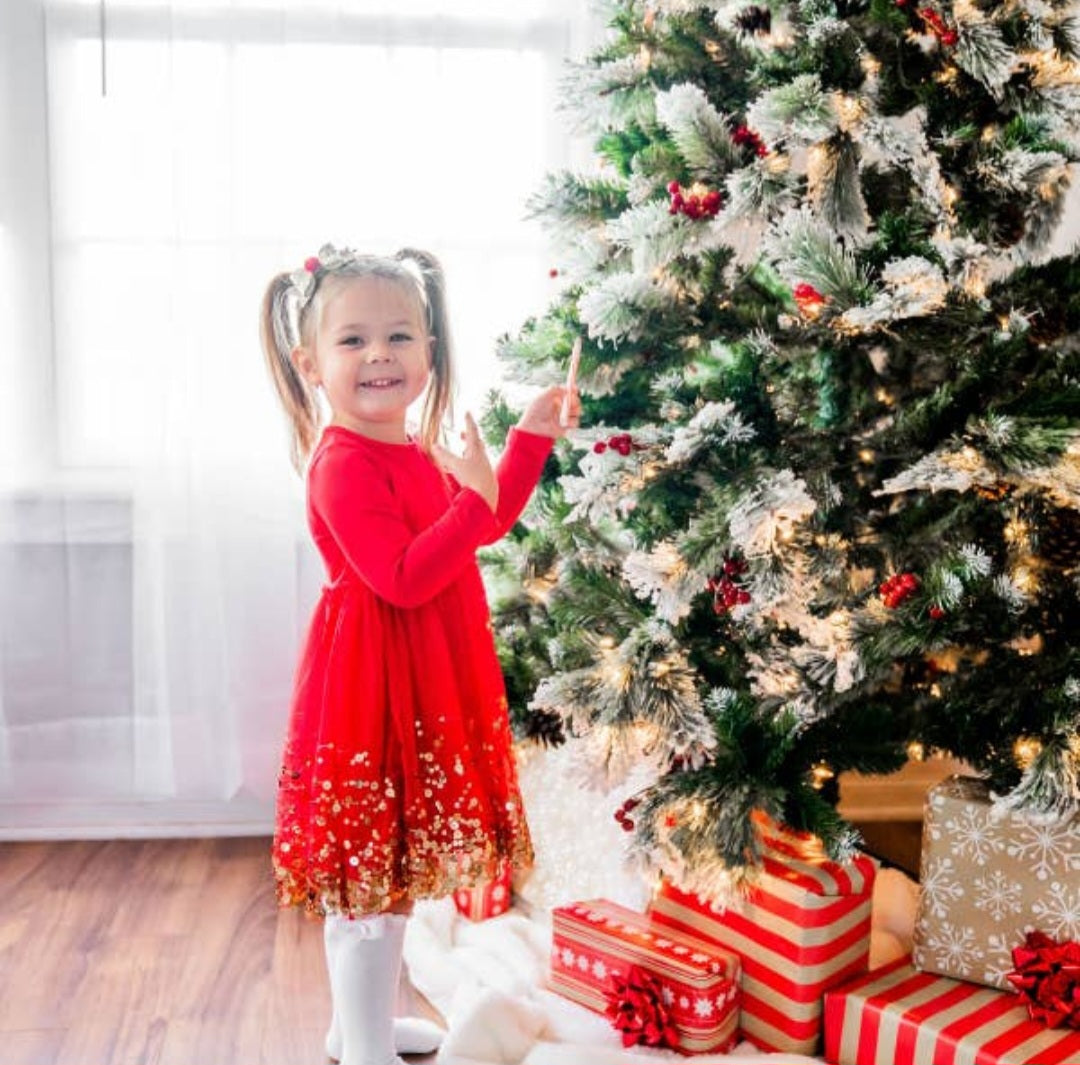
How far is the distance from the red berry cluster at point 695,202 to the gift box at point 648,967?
101 centimetres

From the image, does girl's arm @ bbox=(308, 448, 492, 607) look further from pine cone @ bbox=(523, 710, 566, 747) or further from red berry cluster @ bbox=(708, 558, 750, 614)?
pine cone @ bbox=(523, 710, 566, 747)

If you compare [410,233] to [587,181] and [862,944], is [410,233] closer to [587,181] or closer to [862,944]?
[587,181]

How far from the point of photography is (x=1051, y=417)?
58.1 inches

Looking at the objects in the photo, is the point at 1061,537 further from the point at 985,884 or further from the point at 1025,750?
the point at 985,884

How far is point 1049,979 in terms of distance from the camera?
Answer: 1574 millimetres

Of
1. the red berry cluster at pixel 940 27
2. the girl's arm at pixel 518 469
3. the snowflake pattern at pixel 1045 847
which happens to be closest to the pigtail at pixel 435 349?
the girl's arm at pixel 518 469

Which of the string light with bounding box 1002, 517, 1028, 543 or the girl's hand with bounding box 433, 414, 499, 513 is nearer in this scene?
the girl's hand with bounding box 433, 414, 499, 513

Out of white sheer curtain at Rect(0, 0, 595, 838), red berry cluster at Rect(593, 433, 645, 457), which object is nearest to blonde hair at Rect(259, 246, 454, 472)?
red berry cluster at Rect(593, 433, 645, 457)

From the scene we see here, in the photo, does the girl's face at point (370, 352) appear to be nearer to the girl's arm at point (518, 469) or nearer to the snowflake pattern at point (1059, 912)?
the girl's arm at point (518, 469)

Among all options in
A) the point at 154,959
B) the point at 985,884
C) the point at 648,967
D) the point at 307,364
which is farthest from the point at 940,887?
the point at 154,959

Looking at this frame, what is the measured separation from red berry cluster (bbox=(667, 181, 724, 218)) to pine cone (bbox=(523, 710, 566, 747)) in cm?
78

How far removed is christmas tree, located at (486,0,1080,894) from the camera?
1529mm

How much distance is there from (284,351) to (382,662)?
444mm

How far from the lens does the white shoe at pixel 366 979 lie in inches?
62.3
